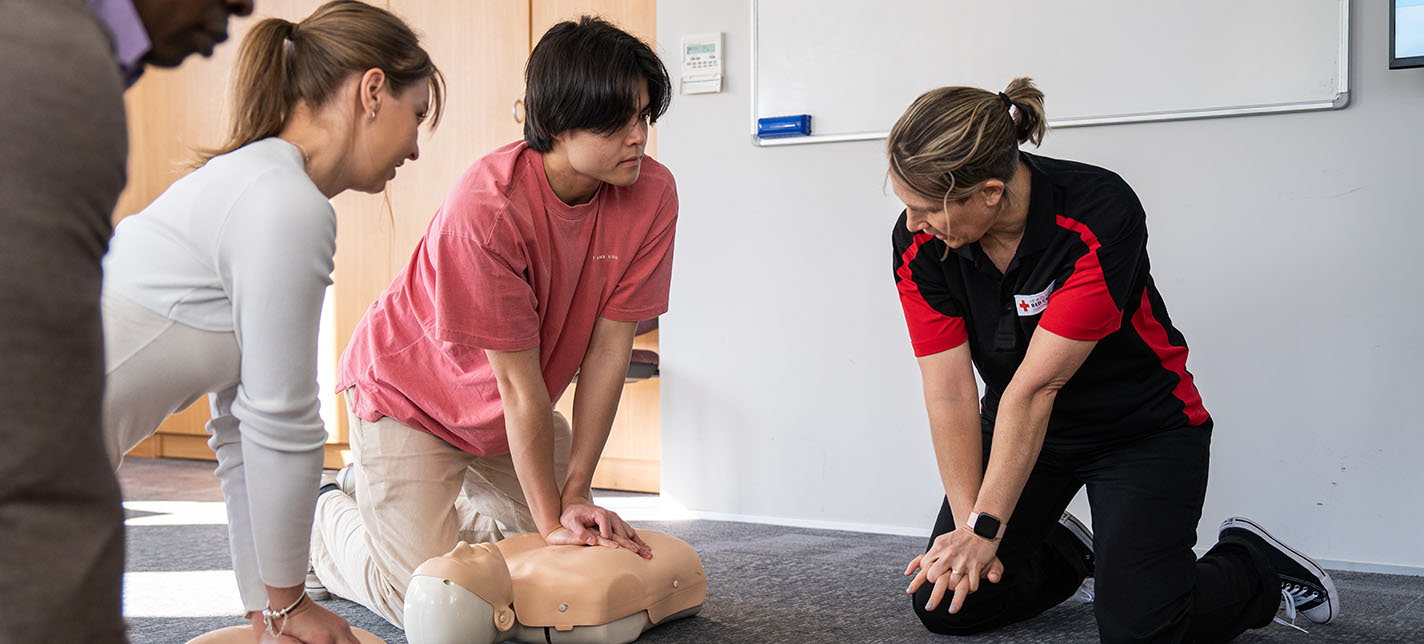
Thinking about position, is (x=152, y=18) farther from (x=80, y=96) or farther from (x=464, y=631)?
(x=464, y=631)

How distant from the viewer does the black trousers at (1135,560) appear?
1.59 m

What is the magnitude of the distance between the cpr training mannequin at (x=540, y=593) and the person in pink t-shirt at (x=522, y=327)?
0.06 metres

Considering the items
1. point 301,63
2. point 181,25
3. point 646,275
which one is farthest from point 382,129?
point 646,275

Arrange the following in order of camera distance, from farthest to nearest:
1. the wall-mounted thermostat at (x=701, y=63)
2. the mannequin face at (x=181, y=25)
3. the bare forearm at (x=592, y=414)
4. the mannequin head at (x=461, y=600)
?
the wall-mounted thermostat at (x=701, y=63), the bare forearm at (x=592, y=414), the mannequin head at (x=461, y=600), the mannequin face at (x=181, y=25)

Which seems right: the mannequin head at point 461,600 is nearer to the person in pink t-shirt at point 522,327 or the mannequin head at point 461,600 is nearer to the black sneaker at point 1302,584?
the person in pink t-shirt at point 522,327

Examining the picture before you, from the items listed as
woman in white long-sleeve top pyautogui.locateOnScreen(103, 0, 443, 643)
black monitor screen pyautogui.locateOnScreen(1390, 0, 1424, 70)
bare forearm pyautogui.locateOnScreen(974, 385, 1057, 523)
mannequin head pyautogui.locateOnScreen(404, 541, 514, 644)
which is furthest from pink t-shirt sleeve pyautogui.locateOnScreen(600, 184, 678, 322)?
black monitor screen pyautogui.locateOnScreen(1390, 0, 1424, 70)

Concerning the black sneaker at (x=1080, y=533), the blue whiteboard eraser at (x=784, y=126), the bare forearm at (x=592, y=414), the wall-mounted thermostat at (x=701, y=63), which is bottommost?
the black sneaker at (x=1080, y=533)

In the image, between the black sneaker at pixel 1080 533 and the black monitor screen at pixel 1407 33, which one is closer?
the black sneaker at pixel 1080 533

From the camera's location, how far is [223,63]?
395cm

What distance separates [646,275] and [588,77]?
38 centimetres

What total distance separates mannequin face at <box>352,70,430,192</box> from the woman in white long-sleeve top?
0.03 meters

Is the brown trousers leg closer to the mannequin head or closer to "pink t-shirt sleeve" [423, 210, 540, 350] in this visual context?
the mannequin head

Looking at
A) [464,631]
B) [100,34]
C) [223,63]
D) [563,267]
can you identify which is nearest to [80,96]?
[100,34]

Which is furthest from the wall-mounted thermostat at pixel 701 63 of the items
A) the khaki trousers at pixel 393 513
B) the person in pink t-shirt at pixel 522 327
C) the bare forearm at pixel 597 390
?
the khaki trousers at pixel 393 513
